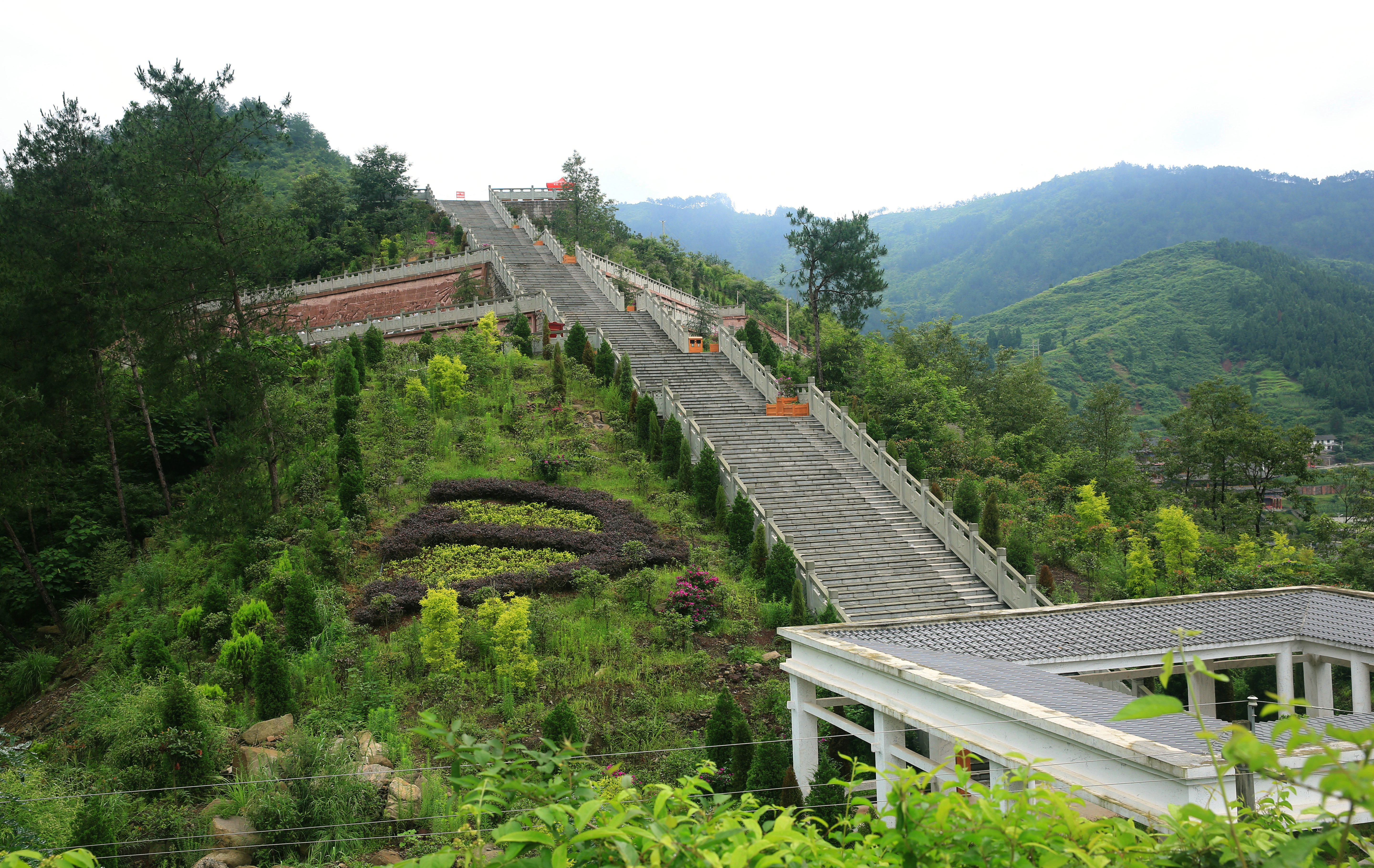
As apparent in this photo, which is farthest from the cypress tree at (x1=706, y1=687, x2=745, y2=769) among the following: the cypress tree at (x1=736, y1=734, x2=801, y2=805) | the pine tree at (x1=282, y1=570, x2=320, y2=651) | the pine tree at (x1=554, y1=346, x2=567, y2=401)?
the pine tree at (x1=554, y1=346, x2=567, y2=401)

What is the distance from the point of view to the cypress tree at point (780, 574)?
66.1ft

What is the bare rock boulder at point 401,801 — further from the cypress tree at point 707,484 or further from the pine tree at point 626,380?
the pine tree at point 626,380

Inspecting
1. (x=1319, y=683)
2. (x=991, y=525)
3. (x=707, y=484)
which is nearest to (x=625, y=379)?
(x=707, y=484)

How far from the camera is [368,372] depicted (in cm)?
3020

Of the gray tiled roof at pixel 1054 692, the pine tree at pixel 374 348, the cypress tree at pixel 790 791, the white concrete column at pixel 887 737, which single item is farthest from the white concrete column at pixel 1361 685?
the pine tree at pixel 374 348

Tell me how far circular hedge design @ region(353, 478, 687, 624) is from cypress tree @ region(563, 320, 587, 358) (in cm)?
931

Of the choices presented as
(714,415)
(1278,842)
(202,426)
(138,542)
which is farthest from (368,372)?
(1278,842)

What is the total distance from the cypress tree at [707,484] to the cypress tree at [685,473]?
0.58m

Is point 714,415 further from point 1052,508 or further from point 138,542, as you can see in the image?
point 138,542

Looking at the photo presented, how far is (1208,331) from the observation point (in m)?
85.1

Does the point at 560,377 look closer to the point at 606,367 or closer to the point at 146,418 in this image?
the point at 606,367

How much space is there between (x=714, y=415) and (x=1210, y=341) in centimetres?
7322

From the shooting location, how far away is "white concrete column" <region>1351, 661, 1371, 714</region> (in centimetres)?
1359

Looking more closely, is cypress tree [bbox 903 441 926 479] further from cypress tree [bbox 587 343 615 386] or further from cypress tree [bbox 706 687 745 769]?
cypress tree [bbox 706 687 745 769]
